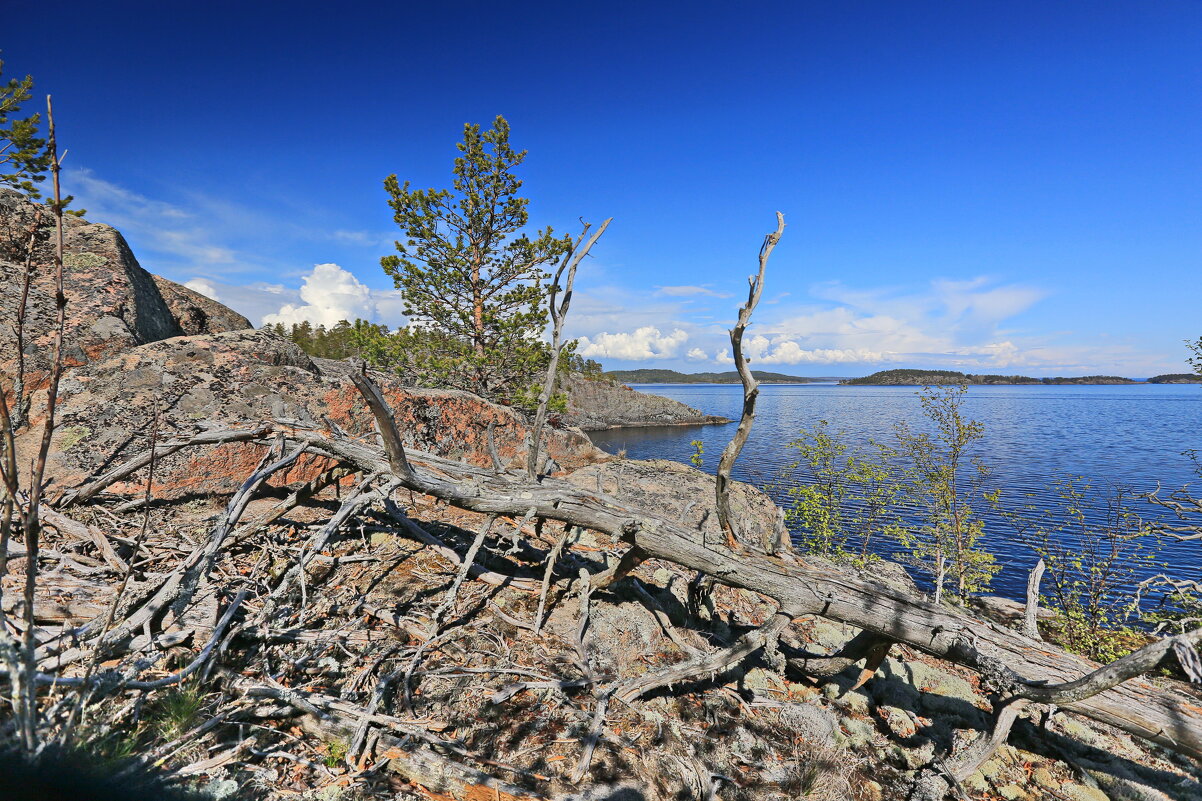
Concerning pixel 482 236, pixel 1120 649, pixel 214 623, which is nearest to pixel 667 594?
pixel 214 623

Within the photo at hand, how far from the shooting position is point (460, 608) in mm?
4879

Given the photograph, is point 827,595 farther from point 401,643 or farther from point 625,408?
point 625,408

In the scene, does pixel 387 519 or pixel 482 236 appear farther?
pixel 482 236

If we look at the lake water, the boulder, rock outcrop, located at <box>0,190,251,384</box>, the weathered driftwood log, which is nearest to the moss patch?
the boulder

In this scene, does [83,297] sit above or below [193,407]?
above

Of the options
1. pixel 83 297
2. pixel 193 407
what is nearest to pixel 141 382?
pixel 193 407

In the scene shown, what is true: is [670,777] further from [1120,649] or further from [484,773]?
[1120,649]

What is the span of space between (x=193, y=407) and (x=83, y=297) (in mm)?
2734

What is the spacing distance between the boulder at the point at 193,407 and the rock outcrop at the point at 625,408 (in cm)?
5742

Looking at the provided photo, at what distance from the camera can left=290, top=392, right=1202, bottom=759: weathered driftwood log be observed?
386 cm

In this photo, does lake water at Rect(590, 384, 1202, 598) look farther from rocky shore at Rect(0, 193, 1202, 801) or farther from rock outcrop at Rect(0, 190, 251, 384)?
rock outcrop at Rect(0, 190, 251, 384)

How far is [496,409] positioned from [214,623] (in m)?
6.51

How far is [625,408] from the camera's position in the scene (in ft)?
229

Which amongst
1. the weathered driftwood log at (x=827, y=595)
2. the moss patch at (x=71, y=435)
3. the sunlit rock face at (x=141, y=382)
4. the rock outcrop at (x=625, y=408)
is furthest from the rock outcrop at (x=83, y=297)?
the rock outcrop at (x=625, y=408)
